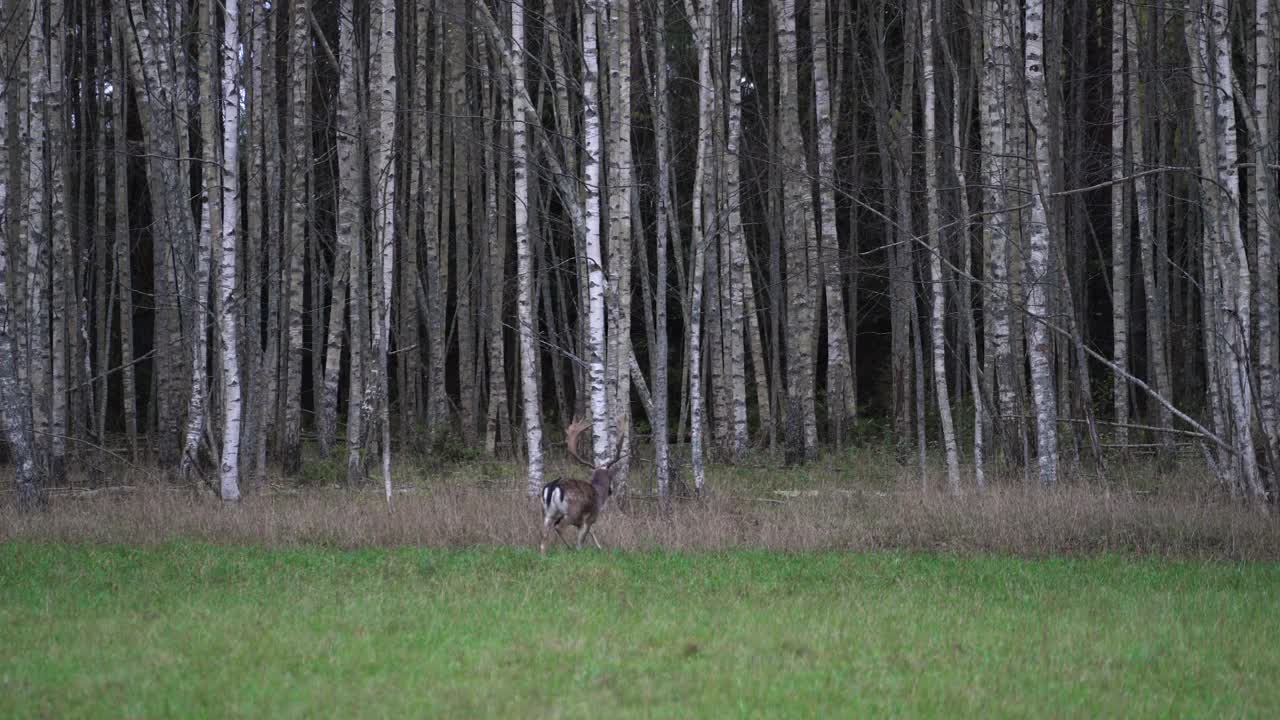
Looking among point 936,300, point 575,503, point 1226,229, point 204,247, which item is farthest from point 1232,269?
point 204,247

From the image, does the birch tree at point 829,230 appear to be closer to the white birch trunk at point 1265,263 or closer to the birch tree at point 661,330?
the birch tree at point 661,330

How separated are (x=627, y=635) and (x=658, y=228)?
7.89m

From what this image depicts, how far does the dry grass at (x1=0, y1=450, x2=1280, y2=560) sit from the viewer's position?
11.6 metres

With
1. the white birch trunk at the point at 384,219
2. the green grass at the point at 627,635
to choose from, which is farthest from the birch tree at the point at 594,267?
the green grass at the point at 627,635

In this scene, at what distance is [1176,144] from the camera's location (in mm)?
23203

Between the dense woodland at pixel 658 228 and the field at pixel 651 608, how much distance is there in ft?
4.08

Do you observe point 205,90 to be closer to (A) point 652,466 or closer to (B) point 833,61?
(A) point 652,466

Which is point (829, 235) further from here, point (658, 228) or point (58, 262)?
point (58, 262)

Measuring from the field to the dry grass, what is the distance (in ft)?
0.12

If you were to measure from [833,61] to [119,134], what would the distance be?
16.2 m

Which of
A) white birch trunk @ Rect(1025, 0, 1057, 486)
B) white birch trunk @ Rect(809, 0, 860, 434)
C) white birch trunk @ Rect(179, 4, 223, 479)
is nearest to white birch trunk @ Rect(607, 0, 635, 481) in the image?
white birch trunk @ Rect(1025, 0, 1057, 486)

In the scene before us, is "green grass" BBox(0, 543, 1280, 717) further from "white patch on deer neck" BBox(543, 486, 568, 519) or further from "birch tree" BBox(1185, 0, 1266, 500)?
"birch tree" BBox(1185, 0, 1266, 500)

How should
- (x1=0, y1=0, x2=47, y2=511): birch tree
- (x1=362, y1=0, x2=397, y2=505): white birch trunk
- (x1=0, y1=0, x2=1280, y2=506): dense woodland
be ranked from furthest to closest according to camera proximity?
1. (x1=362, y1=0, x2=397, y2=505): white birch trunk
2. (x1=0, y1=0, x2=1280, y2=506): dense woodland
3. (x1=0, y1=0, x2=47, y2=511): birch tree

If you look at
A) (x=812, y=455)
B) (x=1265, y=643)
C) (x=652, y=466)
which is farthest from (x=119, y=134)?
(x=1265, y=643)
